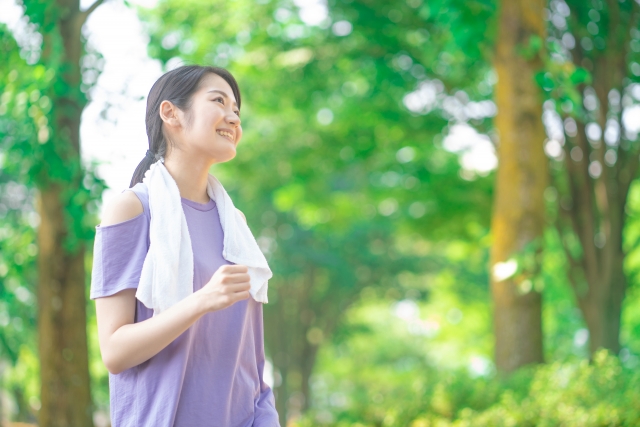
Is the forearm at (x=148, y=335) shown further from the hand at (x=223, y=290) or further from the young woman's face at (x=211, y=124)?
the young woman's face at (x=211, y=124)

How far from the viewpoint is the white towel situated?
74.4 inches

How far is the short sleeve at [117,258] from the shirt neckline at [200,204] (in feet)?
0.68

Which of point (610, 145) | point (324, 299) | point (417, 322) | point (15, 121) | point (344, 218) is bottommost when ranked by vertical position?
point (417, 322)

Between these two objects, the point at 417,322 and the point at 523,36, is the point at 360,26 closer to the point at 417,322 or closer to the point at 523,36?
the point at 523,36

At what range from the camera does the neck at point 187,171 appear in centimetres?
218

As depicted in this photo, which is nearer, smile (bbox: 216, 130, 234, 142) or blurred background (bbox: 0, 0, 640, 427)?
smile (bbox: 216, 130, 234, 142)

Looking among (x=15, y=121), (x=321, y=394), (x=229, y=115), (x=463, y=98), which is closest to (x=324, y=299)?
(x=463, y=98)

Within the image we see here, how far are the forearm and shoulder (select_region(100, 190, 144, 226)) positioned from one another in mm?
284

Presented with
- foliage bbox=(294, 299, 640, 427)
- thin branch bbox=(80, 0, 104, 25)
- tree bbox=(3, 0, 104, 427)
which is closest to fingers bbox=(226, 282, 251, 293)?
foliage bbox=(294, 299, 640, 427)

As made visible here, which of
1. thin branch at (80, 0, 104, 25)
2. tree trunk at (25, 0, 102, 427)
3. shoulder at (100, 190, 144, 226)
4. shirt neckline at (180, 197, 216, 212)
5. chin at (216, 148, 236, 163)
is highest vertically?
thin branch at (80, 0, 104, 25)

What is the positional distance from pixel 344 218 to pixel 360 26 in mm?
4341

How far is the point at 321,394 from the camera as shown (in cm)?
3600

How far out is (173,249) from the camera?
1913 millimetres

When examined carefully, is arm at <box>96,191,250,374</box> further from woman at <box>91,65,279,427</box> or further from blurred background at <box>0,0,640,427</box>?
blurred background at <box>0,0,640,427</box>
